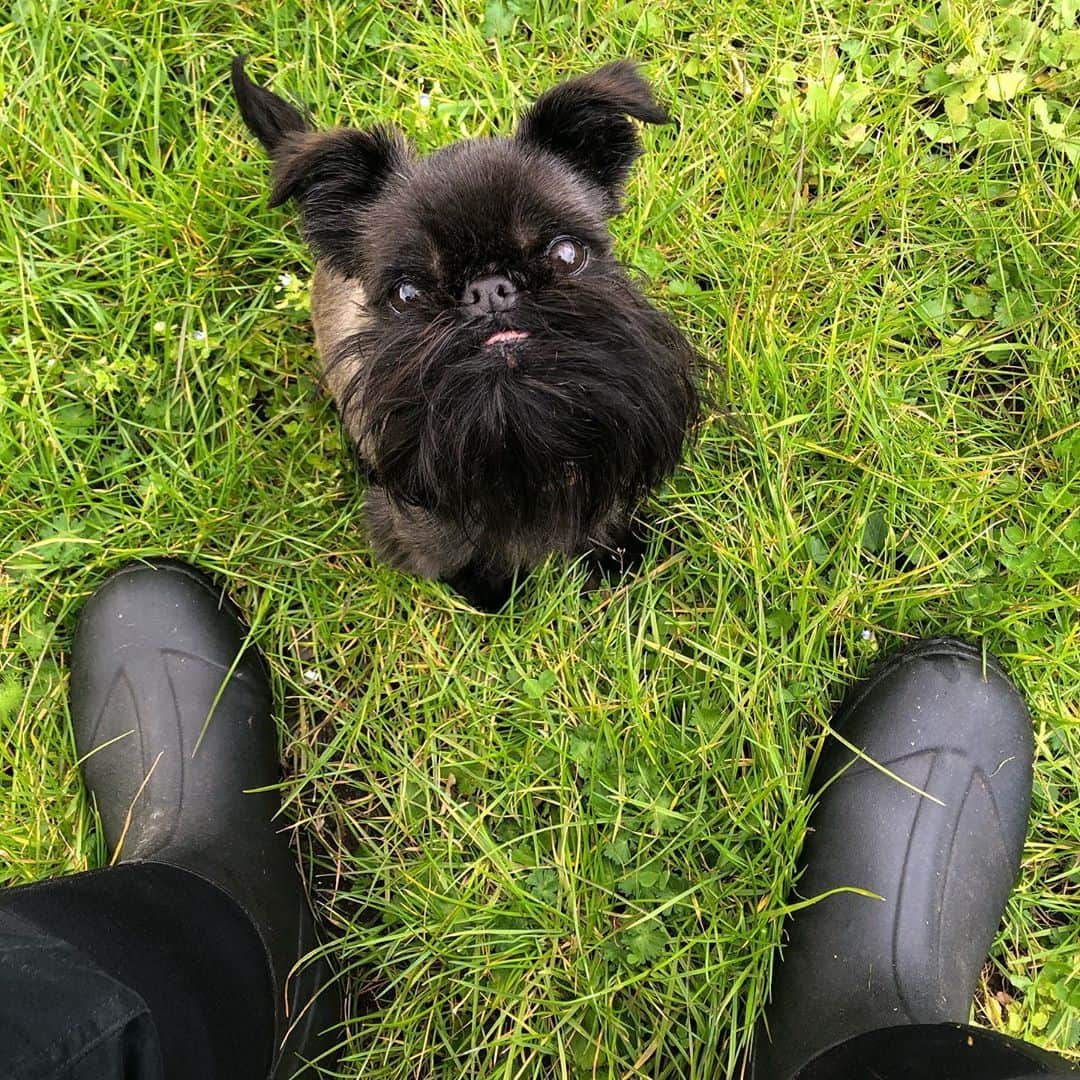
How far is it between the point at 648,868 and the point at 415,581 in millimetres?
857

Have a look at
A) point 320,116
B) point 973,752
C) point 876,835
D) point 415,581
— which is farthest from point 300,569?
point 973,752

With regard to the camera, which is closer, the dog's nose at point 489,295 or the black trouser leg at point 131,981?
the black trouser leg at point 131,981

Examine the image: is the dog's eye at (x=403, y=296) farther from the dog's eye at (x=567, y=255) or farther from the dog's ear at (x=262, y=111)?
the dog's ear at (x=262, y=111)

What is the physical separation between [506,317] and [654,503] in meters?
0.83

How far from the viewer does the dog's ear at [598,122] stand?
166 cm

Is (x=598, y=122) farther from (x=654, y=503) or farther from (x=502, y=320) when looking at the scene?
(x=654, y=503)

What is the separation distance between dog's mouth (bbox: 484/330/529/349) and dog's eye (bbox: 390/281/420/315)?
212 millimetres

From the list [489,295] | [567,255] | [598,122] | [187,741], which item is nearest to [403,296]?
[489,295]

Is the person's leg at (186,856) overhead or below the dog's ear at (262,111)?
below

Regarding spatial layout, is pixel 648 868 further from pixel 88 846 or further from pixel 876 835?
pixel 88 846

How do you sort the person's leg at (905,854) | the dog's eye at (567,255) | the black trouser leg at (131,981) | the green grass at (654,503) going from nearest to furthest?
the black trouser leg at (131,981) → the dog's eye at (567,255) → the person's leg at (905,854) → the green grass at (654,503)

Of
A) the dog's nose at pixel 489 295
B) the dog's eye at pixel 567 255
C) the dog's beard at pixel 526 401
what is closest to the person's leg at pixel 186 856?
the dog's beard at pixel 526 401

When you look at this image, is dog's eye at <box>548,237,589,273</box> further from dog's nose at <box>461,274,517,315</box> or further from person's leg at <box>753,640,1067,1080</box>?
person's leg at <box>753,640,1067,1080</box>

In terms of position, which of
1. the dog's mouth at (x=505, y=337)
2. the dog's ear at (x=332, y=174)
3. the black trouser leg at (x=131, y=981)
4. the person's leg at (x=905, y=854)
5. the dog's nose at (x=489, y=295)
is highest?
the dog's ear at (x=332, y=174)
